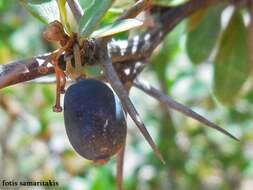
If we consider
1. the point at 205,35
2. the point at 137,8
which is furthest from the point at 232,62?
the point at 137,8

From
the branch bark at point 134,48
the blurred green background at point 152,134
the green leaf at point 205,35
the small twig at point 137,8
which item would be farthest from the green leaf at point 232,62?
the small twig at point 137,8

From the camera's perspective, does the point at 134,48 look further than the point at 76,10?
Yes

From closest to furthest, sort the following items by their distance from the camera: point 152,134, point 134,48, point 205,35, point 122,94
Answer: point 122,94 < point 134,48 < point 205,35 < point 152,134

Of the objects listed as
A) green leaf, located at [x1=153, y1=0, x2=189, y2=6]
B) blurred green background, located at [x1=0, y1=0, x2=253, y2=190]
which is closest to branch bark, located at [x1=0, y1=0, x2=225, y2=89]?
green leaf, located at [x1=153, y1=0, x2=189, y2=6]

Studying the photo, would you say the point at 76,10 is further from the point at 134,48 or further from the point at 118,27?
the point at 134,48

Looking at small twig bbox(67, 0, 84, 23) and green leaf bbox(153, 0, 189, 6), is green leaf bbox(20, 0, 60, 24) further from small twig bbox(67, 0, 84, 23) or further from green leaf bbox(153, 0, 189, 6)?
green leaf bbox(153, 0, 189, 6)

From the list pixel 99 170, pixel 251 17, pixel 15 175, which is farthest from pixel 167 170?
pixel 251 17
